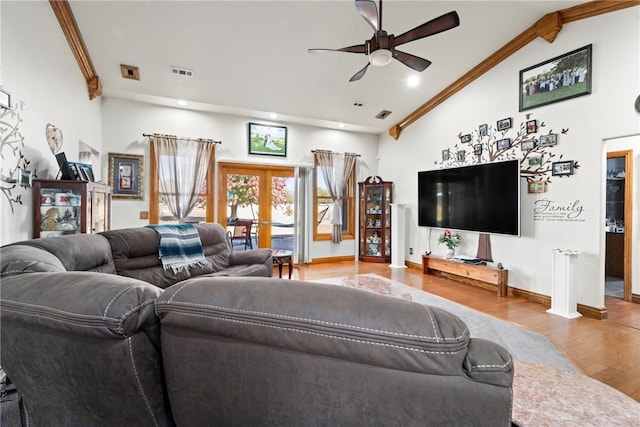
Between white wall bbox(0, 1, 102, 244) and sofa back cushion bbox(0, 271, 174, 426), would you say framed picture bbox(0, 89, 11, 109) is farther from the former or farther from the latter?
sofa back cushion bbox(0, 271, 174, 426)

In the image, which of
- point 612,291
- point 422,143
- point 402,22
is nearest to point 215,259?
point 402,22

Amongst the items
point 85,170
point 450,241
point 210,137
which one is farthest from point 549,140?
point 85,170

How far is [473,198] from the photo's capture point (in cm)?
444

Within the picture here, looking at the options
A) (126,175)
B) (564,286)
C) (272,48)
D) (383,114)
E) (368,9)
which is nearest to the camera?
(368,9)

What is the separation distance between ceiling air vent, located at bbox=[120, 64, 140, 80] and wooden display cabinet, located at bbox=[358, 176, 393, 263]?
448 centimetres

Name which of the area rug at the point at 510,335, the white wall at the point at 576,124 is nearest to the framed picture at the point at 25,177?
the area rug at the point at 510,335

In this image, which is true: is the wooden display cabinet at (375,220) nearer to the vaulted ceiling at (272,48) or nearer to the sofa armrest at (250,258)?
the vaulted ceiling at (272,48)

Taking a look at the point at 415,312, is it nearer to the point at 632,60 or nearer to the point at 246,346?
the point at 246,346

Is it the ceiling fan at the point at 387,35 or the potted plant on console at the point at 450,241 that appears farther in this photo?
the potted plant on console at the point at 450,241

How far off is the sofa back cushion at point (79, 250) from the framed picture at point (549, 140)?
503cm

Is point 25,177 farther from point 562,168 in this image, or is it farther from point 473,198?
point 562,168

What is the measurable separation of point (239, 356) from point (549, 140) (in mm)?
4505

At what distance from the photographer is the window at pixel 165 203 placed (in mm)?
4895

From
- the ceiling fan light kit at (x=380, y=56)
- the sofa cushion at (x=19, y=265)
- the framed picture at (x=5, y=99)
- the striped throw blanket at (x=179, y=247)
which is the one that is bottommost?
the striped throw blanket at (x=179, y=247)
